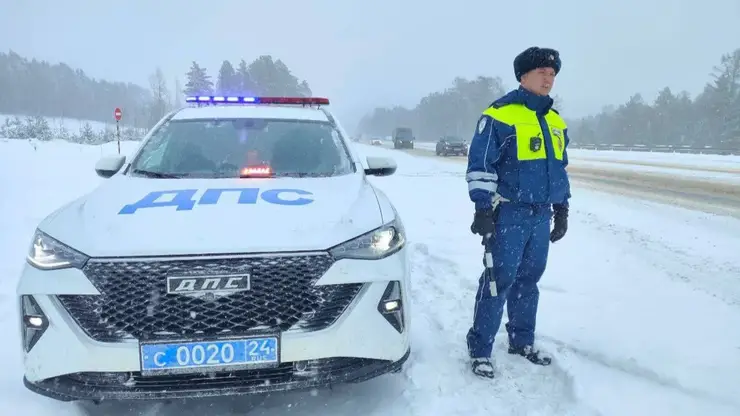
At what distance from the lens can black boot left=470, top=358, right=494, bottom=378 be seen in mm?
3146

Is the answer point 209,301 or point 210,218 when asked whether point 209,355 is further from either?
point 210,218

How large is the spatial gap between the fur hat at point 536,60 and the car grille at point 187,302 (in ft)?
5.80

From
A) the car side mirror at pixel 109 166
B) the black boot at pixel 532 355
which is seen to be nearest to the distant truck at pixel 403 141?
the car side mirror at pixel 109 166

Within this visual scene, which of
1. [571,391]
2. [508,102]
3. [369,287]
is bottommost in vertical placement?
[571,391]

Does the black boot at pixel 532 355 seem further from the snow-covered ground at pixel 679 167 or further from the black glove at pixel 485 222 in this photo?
the snow-covered ground at pixel 679 167

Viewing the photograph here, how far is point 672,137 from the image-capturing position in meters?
75.4

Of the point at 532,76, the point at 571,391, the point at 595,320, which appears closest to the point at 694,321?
the point at 595,320

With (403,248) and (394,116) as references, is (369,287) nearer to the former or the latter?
(403,248)

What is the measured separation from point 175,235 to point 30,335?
0.77 meters

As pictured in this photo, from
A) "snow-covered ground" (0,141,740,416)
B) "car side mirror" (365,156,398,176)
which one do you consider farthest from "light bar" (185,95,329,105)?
"snow-covered ground" (0,141,740,416)

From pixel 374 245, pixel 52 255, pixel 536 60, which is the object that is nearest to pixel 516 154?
pixel 536 60

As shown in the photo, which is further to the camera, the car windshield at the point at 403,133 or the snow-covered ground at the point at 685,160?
the car windshield at the point at 403,133

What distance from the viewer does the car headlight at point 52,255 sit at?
237 centimetres

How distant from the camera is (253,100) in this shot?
491 cm
